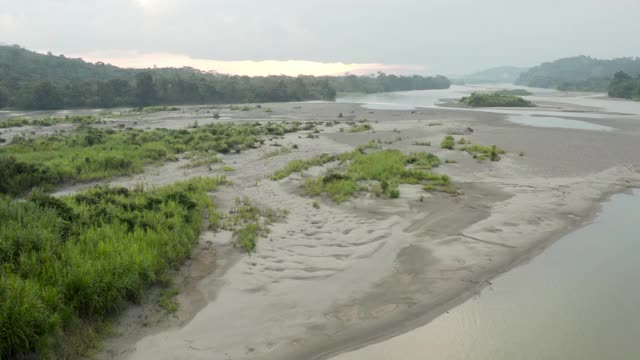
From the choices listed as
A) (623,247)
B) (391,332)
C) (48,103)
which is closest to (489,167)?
(623,247)

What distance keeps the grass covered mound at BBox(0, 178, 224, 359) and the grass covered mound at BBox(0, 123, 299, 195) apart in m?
8.98

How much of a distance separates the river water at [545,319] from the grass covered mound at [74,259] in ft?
15.5

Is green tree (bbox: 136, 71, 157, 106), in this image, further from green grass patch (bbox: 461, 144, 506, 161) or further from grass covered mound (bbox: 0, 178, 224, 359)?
grass covered mound (bbox: 0, 178, 224, 359)

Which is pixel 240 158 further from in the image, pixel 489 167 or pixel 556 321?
pixel 556 321

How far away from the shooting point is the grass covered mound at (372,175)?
18.8 metres

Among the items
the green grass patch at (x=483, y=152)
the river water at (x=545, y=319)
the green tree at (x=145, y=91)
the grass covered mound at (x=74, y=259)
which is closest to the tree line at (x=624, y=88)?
the green grass patch at (x=483, y=152)

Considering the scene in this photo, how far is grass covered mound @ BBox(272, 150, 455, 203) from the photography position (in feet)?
61.7

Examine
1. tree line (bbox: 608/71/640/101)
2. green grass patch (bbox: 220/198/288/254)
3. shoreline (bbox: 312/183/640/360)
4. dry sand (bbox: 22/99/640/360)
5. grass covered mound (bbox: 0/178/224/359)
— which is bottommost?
shoreline (bbox: 312/183/640/360)

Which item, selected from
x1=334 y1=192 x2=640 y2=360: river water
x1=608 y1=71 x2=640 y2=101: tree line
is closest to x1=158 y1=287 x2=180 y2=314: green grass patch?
x1=334 y1=192 x2=640 y2=360: river water

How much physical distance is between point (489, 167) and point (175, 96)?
100045 millimetres

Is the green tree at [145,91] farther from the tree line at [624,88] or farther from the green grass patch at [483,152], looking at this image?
the tree line at [624,88]

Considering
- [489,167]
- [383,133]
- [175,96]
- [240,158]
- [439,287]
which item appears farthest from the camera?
[175,96]

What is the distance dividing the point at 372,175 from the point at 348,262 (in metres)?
10.1

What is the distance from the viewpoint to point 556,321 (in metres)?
9.22
